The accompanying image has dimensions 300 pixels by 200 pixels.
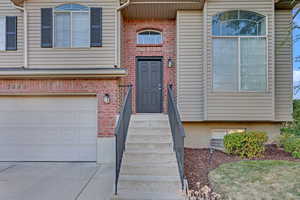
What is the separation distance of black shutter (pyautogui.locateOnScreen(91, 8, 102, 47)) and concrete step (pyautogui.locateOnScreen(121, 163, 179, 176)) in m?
3.95

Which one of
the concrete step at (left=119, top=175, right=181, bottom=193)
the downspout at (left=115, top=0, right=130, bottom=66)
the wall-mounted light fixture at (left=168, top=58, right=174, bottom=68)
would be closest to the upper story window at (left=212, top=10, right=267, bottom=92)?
the wall-mounted light fixture at (left=168, top=58, right=174, bottom=68)

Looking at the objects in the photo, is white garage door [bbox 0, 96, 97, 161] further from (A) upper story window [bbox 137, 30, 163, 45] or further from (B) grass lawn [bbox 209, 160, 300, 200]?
(B) grass lawn [bbox 209, 160, 300, 200]

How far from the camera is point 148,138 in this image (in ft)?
18.2

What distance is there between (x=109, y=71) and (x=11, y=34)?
3.77 meters

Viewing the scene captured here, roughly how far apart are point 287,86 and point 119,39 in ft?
18.7

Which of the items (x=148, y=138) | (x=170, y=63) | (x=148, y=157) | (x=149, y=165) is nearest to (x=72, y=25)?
(x=170, y=63)

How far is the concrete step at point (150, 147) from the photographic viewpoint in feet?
17.1

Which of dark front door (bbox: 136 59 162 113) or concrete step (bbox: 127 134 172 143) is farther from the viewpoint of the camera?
dark front door (bbox: 136 59 162 113)

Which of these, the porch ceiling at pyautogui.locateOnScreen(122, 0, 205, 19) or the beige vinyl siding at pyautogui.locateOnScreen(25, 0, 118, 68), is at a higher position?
the porch ceiling at pyautogui.locateOnScreen(122, 0, 205, 19)

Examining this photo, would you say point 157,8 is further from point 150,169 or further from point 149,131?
point 150,169

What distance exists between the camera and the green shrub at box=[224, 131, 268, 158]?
575 cm

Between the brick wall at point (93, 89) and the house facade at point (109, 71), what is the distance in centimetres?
3

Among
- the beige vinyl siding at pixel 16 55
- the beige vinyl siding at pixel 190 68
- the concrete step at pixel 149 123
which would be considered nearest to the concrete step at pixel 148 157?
the concrete step at pixel 149 123

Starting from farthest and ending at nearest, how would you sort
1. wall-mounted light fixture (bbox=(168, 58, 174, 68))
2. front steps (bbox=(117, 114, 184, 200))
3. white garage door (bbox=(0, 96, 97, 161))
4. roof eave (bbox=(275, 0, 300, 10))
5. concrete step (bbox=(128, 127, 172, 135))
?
wall-mounted light fixture (bbox=(168, 58, 174, 68)), roof eave (bbox=(275, 0, 300, 10)), white garage door (bbox=(0, 96, 97, 161)), concrete step (bbox=(128, 127, 172, 135)), front steps (bbox=(117, 114, 184, 200))
